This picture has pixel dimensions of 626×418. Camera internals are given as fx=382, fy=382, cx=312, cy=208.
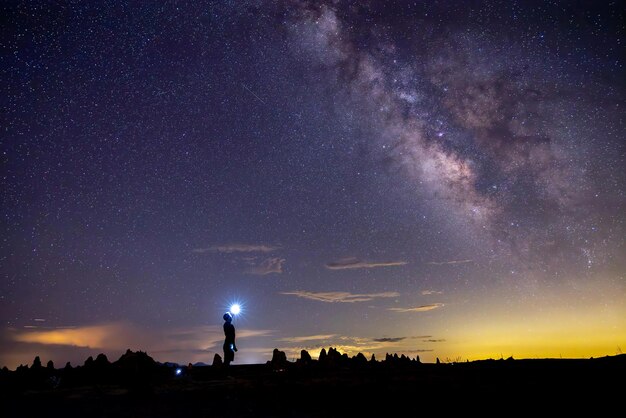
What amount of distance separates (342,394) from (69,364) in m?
16.5

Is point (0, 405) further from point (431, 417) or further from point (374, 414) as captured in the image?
point (431, 417)

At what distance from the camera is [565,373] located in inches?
425

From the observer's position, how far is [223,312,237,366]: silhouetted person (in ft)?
54.6

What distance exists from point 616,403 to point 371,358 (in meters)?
14.0

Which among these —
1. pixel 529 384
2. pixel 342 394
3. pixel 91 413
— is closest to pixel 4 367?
pixel 91 413

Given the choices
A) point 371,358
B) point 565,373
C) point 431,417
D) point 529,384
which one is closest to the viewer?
point 431,417

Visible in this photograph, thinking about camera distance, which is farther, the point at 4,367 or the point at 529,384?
the point at 4,367

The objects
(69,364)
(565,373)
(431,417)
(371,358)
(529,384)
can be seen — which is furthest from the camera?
(371,358)

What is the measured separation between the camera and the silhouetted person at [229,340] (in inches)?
655

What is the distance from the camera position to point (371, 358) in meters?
20.9

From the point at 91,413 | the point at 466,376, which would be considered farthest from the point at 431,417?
the point at 91,413

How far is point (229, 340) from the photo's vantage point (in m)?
16.9

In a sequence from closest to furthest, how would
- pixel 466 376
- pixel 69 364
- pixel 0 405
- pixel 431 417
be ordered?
pixel 431 417, pixel 0 405, pixel 466 376, pixel 69 364

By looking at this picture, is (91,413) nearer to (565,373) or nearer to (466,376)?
(466,376)
